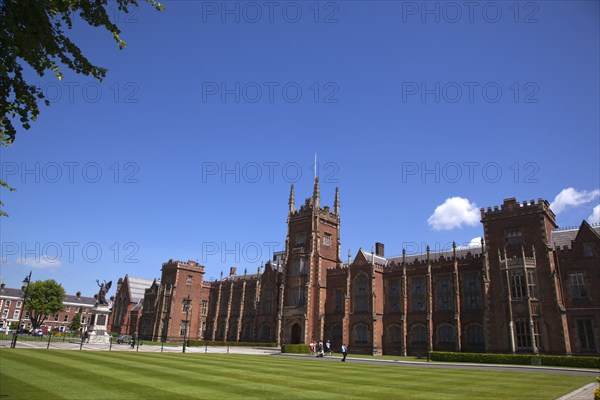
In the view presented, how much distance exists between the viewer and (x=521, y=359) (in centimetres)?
3628

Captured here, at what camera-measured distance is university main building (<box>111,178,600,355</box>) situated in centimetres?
3984

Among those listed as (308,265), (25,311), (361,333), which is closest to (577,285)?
(361,333)

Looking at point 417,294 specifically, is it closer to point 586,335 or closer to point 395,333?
point 395,333

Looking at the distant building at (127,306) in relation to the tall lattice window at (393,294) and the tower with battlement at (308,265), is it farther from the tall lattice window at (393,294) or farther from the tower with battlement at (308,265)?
the tall lattice window at (393,294)

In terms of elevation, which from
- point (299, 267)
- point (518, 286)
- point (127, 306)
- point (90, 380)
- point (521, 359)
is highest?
point (299, 267)

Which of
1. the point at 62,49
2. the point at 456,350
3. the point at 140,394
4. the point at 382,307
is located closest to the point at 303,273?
the point at 382,307

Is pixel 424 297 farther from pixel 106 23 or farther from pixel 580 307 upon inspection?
pixel 106 23

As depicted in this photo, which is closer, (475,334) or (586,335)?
(586,335)

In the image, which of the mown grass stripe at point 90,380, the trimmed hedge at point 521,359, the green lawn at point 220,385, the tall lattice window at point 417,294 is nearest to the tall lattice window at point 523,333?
the trimmed hedge at point 521,359

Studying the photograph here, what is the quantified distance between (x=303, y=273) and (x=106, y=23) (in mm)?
55166

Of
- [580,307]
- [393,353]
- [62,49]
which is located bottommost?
[393,353]

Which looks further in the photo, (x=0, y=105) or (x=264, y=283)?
(x=264, y=283)

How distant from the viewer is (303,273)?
61.8m

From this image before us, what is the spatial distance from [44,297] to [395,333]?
75.0 meters
